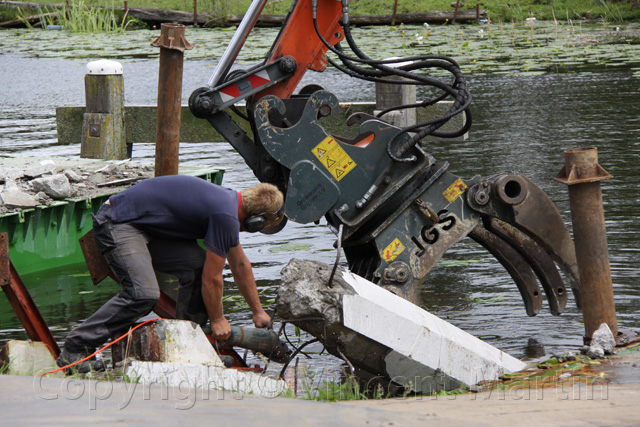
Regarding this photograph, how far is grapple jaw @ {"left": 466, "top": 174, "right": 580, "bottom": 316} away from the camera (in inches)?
232

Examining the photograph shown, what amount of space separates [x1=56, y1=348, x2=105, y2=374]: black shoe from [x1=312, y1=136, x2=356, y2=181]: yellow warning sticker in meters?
1.99

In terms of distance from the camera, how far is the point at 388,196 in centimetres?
587

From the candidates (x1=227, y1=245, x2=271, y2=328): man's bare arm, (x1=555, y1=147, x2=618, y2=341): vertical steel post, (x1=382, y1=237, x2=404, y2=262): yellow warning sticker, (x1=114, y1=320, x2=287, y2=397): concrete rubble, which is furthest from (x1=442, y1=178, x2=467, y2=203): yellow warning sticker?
(x1=114, y1=320, x2=287, y2=397): concrete rubble

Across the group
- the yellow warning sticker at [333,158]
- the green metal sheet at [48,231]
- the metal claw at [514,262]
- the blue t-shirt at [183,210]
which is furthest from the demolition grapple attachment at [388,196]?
the green metal sheet at [48,231]

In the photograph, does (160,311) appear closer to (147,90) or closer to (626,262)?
(626,262)

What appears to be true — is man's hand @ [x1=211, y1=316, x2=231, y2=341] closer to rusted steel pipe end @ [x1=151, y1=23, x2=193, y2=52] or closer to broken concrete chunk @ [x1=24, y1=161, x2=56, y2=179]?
rusted steel pipe end @ [x1=151, y1=23, x2=193, y2=52]

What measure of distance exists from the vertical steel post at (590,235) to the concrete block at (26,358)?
3.19 meters

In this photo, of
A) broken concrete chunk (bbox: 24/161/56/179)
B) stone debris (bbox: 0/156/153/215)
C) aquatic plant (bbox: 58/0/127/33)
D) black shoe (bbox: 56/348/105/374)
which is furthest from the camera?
aquatic plant (bbox: 58/0/127/33)

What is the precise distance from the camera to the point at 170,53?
20.2 feet

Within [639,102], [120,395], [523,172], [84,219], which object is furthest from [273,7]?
[120,395]

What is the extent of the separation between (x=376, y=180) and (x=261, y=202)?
3.93 ft

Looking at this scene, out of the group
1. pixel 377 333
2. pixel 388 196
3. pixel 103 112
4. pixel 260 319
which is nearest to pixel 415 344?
pixel 377 333

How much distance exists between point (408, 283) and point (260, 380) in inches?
62.8

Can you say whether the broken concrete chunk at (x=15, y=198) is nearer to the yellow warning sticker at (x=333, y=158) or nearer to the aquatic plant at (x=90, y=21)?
the yellow warning sticker at (x=333, y=158)
